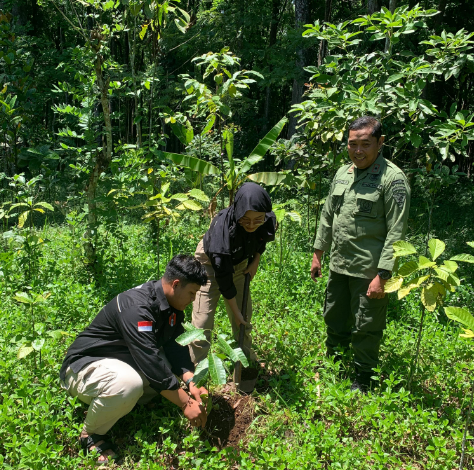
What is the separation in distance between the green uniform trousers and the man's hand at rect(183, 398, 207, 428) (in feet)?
4.30

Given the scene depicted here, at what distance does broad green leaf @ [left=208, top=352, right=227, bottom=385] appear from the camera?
2268 mm

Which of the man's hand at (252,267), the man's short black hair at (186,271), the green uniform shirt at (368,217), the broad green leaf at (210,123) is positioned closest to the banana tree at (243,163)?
the broad green leaf at (210,123)

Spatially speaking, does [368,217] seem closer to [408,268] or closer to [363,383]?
[408,268]

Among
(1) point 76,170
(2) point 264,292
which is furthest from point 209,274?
(1) point 76,170

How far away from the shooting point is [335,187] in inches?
131

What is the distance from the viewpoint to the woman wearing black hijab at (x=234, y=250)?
2.80 meters

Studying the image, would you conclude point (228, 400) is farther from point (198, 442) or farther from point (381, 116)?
point (381, 116)

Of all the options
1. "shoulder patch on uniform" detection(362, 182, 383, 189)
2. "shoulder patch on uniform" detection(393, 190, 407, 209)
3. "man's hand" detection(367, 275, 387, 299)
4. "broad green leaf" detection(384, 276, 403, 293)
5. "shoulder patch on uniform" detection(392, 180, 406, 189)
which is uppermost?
"shoulder patch on uniform" detection(392, 180, 406, 189)

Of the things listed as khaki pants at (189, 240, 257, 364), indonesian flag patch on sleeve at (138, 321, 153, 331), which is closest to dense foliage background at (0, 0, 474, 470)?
khaki pants at (189, 240, 257, 364)

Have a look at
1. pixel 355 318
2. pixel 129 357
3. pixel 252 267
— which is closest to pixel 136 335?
pixel 129 357

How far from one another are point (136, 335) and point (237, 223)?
1.03 metres

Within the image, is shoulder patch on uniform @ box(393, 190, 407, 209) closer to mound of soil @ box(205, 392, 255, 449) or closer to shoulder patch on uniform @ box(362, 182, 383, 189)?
shoulder patch on uniform @ box(362, 182, 383, 189)

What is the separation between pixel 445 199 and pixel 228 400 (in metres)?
9.93

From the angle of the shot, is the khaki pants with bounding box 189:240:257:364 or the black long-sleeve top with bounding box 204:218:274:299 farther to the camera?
the khaki pants with bounding box 189:240:257:364
